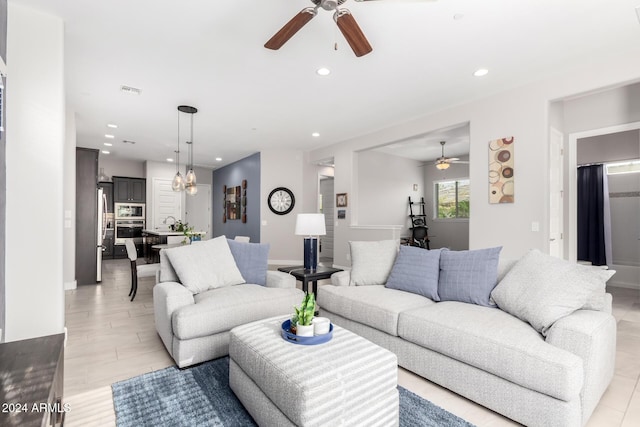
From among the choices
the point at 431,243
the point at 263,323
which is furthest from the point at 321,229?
the point at 431,243

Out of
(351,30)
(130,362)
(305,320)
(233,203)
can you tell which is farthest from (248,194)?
(305,320)

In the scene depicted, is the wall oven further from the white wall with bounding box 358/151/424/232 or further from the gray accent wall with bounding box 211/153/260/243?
the white wall with bounding box 358/151/424/232

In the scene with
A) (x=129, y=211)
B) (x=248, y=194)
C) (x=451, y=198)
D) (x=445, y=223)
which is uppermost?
(x=248, y=194)

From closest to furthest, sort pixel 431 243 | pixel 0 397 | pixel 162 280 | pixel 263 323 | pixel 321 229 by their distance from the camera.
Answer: pixel 0 397 → pixel 263 323 → pixel 162 280 → pixel 321 229 → pixel 431 243

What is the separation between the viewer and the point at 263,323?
208cm

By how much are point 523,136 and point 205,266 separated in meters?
3.92

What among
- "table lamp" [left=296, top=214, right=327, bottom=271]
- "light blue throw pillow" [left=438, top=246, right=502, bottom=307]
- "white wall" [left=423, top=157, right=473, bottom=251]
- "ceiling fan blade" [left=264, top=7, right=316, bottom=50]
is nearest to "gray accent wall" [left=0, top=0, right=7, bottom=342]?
"ceiling fan blade" [left=264, top=7, right=316, bottom=50]

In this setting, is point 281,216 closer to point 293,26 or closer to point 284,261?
point 284,261

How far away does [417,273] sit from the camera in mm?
2814

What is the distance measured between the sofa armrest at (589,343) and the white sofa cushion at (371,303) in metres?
0.91

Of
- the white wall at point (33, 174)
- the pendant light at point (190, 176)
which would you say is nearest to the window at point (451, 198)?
the pendant light at point (190, 176)

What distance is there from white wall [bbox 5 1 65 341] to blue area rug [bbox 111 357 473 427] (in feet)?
3.11

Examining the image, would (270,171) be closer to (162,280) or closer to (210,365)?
(162,280)

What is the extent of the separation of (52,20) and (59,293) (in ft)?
7.08
